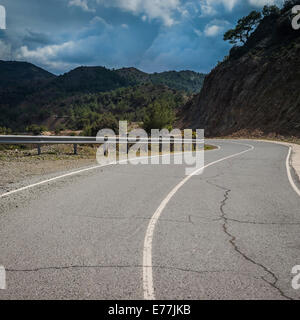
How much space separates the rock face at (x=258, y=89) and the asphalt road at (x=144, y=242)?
142ft

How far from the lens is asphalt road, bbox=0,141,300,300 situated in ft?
11.8

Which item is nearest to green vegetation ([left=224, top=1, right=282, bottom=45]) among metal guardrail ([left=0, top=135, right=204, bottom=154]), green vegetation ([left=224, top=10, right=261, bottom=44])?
green vegetation ([left=224, top=10, right=261, bottom=44])

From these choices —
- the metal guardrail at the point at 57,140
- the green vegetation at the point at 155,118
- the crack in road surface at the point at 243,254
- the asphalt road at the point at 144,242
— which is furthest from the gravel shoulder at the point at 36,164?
the green vegetation at the point at 155,118

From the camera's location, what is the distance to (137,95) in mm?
163250

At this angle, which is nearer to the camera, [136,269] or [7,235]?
[136,269]

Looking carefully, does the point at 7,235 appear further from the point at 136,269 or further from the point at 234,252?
the point at 234,252

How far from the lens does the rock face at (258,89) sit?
51969 mm

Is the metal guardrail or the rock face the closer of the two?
the metal guardrail

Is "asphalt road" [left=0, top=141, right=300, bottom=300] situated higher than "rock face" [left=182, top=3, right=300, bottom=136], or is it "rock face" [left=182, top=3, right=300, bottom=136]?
"rock face" [left=182, top=3, right=300, bottom=136]

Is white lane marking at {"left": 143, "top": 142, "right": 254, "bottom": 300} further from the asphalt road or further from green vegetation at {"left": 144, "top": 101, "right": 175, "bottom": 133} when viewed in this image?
green vegetation at {"left": 144, "top": 101, "right": 175, "bottom": 133}

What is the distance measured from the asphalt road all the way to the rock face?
43.2m

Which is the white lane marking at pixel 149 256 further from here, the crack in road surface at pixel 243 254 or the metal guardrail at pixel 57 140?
Answer: the metal guardrail at pixel 57 140

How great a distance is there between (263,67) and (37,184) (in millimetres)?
60060
